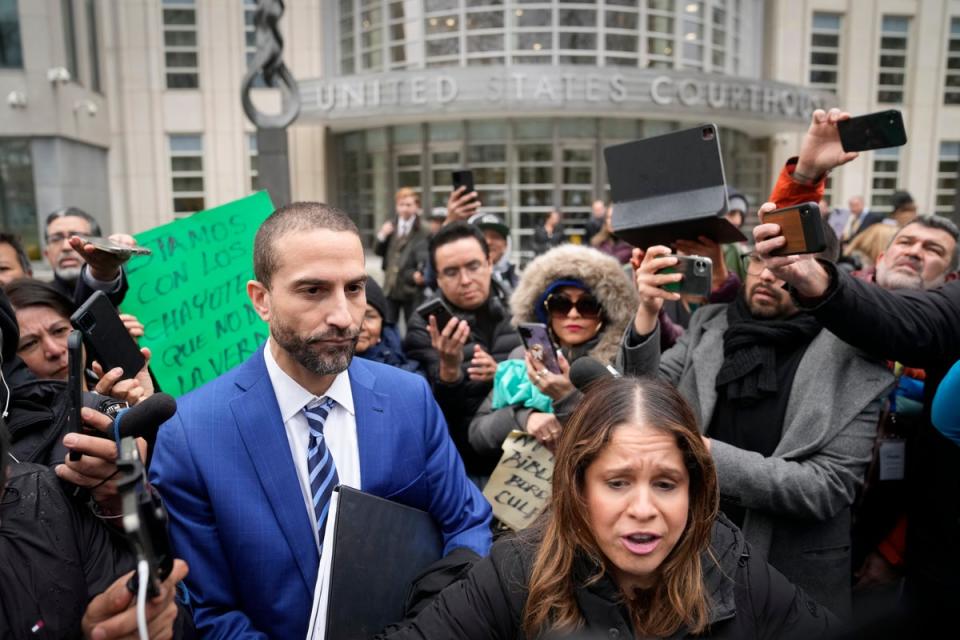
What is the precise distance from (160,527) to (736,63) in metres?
23.0

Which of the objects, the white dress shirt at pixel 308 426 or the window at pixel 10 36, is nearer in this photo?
the white dress shirt at pixel 308 426

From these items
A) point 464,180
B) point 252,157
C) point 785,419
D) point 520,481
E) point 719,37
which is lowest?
point 520,481

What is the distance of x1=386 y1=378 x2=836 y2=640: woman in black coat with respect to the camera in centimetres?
154

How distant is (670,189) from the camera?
8.26 ft

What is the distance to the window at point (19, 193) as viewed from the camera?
47.6 ft

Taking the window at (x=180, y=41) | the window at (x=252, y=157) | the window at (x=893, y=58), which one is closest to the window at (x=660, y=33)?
the window at (x=893, y=58)

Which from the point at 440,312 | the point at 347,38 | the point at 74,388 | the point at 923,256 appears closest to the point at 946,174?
the point at 347,38

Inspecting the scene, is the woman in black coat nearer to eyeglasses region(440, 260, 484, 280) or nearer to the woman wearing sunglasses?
the woman wearing sunglasses

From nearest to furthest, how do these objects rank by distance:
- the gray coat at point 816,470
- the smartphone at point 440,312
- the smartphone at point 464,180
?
the gray coat at point 816,470 → the smartphone at point 440,312 → the smartphone at point 464,180

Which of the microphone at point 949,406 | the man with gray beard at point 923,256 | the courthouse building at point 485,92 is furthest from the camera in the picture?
the courthouse building at point 485,92

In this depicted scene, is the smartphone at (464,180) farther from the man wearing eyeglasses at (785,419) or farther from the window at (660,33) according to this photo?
the window at (660,33)

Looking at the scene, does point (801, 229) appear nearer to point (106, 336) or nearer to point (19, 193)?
point (106, 336)

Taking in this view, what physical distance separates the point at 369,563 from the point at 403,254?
5941mm

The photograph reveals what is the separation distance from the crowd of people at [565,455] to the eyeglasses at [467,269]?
62cm
